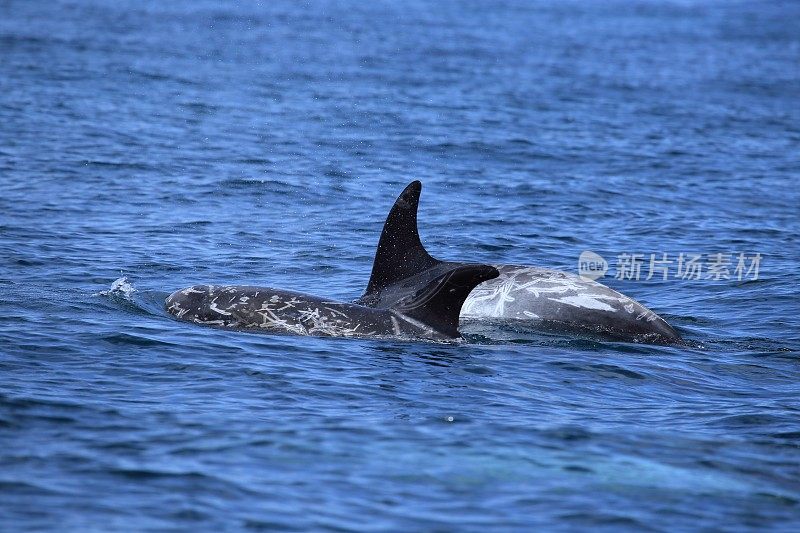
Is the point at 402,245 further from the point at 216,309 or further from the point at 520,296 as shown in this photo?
the point at 216,309

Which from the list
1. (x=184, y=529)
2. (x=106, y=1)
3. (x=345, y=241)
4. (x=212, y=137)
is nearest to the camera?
(x=184, y=529)

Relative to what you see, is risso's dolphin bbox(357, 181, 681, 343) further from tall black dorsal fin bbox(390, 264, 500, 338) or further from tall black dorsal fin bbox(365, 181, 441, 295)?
tall black dorsal fin bbox(390, 264, 500, 338)

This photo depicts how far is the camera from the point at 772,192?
28484 millimetres

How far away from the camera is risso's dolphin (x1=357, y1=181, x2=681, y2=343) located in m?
16.2

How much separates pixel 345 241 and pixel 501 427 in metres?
10.4

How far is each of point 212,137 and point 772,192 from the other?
13.7m

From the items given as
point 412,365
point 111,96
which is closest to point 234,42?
point 111,96

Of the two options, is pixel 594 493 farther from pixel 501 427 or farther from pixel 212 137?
pixel 212 137

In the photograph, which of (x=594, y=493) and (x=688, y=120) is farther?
(x=688, y=120)

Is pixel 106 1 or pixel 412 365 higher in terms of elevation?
pixel 106 1

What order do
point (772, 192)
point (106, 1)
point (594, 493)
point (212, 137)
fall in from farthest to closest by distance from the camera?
point (106, 1)
point (212, 137)
point (772, 192)
point (594, 493)
